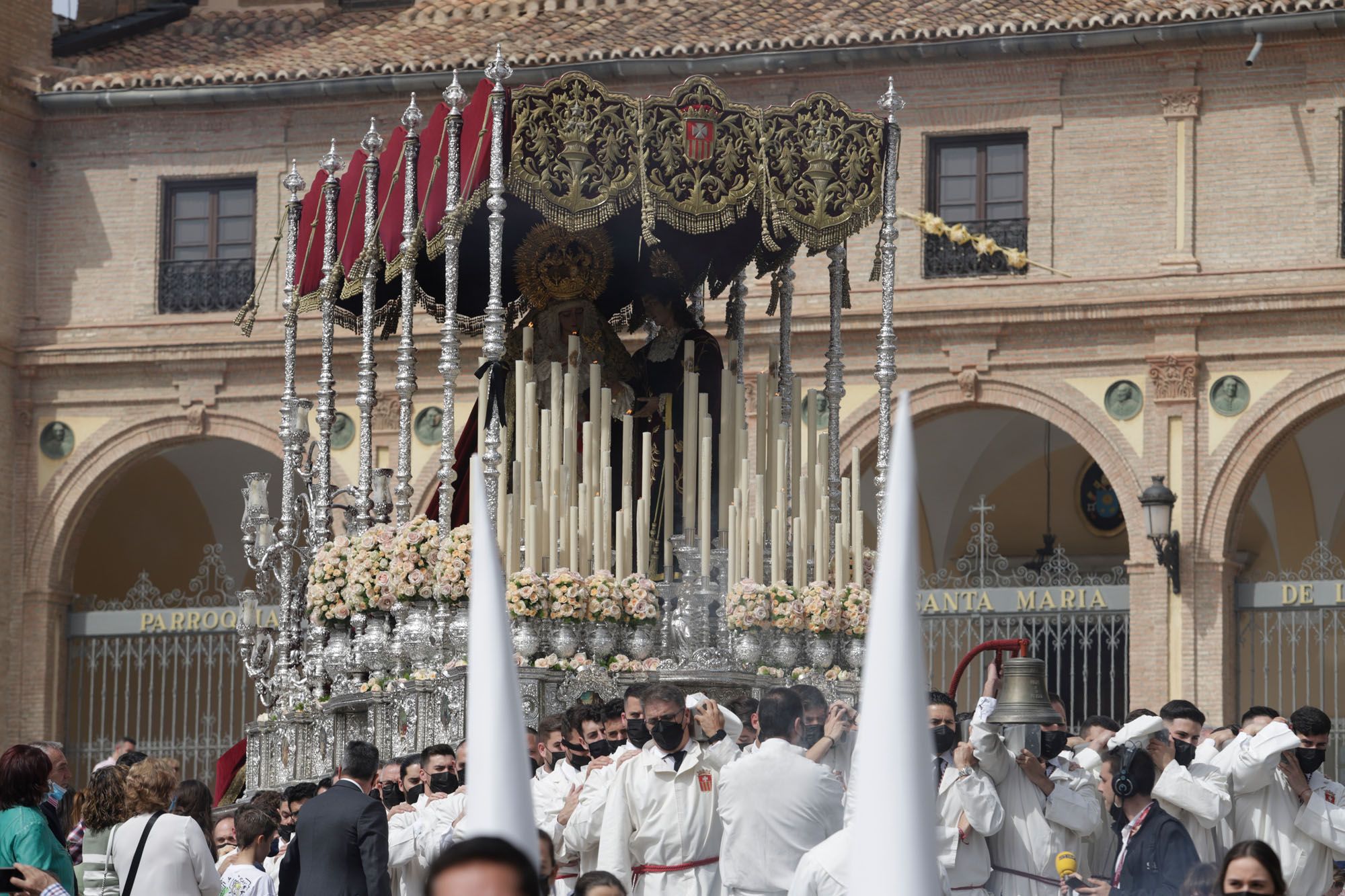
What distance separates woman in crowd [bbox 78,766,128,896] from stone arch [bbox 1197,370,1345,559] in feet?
41.7

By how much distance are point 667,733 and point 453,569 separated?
9.62 feet

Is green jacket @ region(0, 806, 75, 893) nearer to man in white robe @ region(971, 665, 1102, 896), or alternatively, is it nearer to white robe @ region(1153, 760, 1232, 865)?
man in white robe @ region(971, 665, 1102, 896)

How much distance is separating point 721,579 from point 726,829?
3385mm

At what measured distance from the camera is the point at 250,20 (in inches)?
918

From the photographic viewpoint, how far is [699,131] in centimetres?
1130

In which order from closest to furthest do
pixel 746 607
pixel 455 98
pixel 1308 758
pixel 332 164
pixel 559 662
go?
pixel 1308 758 < pixel 559 662 < pixel 746 607 < pixel 455 98 < pixel 332 164

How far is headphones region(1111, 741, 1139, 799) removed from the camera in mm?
7410

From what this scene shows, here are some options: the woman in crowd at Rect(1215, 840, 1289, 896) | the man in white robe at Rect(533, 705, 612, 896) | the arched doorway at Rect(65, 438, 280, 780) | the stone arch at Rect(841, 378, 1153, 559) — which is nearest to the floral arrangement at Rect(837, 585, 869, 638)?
the man in white robe at Rect(533, 705, 612, 896)

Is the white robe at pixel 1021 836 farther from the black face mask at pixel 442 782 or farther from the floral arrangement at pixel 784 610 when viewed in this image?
the floral arrangement at pixel 784 610

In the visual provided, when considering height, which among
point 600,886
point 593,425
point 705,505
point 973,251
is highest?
point 973,251

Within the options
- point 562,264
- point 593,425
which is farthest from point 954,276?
point 593,425

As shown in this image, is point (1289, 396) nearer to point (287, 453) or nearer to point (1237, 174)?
point (1237, 174)

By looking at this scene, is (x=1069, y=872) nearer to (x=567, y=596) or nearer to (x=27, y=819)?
(x=27, y=819)

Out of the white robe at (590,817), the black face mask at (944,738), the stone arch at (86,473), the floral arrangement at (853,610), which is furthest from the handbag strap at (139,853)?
the stone arch at (86,473)
